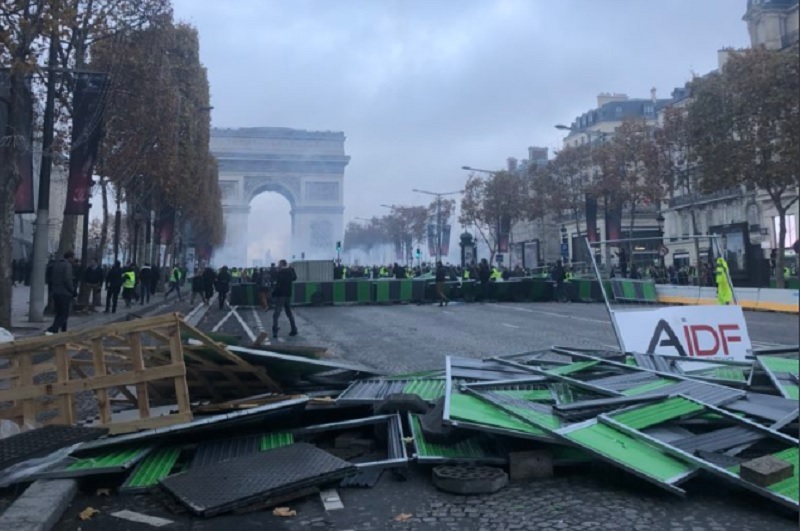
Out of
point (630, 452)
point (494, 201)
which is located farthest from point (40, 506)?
point (494, 201)

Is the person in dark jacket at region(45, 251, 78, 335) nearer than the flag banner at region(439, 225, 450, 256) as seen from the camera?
Yes

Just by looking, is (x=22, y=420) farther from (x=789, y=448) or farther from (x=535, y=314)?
(x=535, y=314)

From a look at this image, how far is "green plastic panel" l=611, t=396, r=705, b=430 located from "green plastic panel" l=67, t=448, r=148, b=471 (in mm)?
3641

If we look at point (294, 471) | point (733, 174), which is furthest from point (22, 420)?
point (733, 174)

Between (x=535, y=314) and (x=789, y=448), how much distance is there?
17049 mm

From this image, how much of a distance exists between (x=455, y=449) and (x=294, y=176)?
93143 mm

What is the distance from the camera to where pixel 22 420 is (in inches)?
233

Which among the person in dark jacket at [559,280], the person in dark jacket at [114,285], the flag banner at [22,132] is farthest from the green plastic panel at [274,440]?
the person in dark jacket at [559,280]

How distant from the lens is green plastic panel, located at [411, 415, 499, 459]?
5.18 metres

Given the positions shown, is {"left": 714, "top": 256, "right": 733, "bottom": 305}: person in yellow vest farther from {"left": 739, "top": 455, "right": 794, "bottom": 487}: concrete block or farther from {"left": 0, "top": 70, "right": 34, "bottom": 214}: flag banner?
{"left": 0, "top": 70, "right": 34, "bottom": 214}: flag banner

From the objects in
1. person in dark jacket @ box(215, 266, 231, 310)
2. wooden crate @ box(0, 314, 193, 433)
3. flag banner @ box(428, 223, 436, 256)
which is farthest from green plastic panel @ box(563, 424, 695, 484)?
flag banner @ box(428, 223, 436, 256)

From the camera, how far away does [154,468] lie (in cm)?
521

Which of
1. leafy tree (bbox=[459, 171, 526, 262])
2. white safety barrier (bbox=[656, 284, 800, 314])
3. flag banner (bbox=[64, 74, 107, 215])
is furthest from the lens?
leafy tree (bbox=[459, 171, 526, 262])

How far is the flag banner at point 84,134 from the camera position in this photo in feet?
59.1
